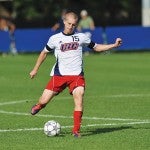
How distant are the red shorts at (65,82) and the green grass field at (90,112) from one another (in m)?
0.77

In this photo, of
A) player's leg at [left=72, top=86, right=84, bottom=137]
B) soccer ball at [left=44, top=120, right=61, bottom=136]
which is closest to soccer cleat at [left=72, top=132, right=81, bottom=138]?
player's leg at [left=72, top=86, right=84, bottom=137]

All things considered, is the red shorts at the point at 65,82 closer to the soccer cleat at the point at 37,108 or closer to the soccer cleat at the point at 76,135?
the soccer cleat at the point at 37,108

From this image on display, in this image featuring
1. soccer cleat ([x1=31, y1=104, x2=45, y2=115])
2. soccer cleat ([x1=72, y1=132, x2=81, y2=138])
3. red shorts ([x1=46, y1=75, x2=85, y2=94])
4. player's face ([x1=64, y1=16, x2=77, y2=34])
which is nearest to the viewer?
soccer cleat ([x1=72, y1=132, x2=81, y2=138])

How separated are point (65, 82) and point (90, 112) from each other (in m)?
3.15

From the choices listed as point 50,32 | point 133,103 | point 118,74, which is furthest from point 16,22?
point 133,103

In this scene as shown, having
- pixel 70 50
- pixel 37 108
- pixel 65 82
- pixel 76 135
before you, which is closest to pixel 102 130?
pixel 76 135

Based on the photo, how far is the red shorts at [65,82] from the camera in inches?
483

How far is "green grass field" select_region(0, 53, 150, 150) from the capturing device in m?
11.2

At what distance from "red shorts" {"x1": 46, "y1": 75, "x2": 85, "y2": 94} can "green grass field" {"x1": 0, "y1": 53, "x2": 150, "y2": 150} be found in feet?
2.54

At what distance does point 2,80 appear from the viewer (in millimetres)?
23672

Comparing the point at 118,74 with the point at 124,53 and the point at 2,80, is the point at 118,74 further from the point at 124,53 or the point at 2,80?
the point at 124,53

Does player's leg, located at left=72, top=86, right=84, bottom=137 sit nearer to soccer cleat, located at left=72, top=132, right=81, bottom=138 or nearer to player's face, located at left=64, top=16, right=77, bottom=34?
soccer cleat, located at left=72, top=132, right=81, bottom=138

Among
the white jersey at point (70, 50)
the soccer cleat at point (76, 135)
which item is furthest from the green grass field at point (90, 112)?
the white jersey at point (70, 50)

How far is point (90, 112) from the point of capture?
15.5 meters
